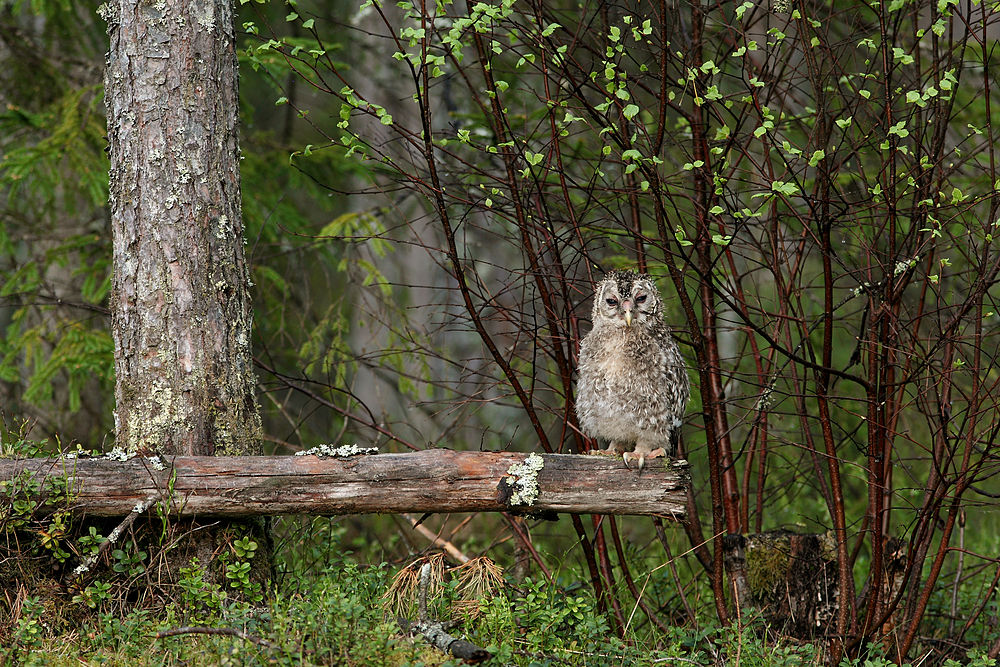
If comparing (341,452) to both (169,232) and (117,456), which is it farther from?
(169,232)

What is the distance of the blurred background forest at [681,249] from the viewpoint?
171 inches

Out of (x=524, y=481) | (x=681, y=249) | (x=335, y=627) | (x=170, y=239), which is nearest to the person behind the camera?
(x=335, y=627)

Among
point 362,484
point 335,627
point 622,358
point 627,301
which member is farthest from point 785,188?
point 335,627

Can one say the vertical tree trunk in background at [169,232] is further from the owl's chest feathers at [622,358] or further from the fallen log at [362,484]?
the owl's chest feathers at [622,358]

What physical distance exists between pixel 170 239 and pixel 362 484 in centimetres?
163

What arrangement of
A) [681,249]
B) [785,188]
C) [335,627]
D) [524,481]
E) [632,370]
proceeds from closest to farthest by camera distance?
[785,188], [335,627], [681,249], [524,481], [632,370]

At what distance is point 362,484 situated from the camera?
446 cm

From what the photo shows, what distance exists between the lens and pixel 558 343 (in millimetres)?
5320

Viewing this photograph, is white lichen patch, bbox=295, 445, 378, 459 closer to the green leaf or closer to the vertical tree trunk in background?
the vertical tree trunk in background

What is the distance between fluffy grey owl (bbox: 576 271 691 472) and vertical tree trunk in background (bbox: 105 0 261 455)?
76.7 inches

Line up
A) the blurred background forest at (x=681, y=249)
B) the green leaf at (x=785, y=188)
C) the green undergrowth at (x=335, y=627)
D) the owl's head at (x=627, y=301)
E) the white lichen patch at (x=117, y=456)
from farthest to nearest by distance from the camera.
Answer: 1. the owl's head at (x=627, y=301)
2. the white lichen patch at (x=117, y=456)
3. the blurred background forest at (x=681, y=249)
4. the green undergrowth at (x=335, y=627)
5. the green leaf at (x=785, y=188)

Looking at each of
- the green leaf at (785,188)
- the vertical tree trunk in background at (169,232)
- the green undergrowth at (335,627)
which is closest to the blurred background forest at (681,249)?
the green leaf at (785,188)

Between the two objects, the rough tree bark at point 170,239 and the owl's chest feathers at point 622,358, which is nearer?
the rough tree bark at point 170,239

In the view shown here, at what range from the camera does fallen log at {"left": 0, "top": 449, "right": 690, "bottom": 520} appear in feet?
14.4
